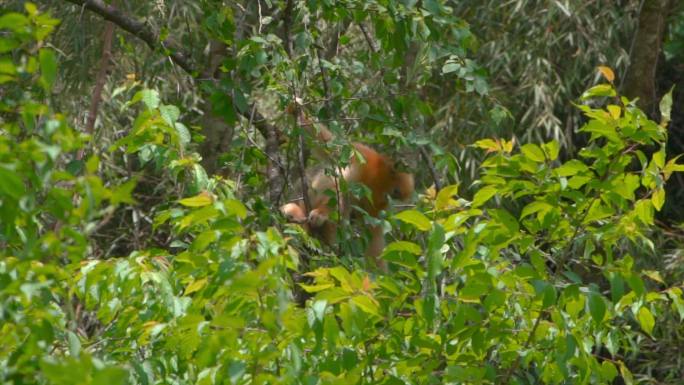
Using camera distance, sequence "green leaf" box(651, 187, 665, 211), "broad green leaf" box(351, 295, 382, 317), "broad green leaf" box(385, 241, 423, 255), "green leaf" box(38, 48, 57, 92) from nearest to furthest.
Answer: "green leaf" box(38, 48, 57, 92) → "broad green leaf" box(351, 295, 382, 317) → "broad green leaf" box(385, 241, 423, 255) → "green leaf" box(651, 187, 665, 211)

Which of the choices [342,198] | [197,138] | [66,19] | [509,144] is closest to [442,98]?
[66,19]

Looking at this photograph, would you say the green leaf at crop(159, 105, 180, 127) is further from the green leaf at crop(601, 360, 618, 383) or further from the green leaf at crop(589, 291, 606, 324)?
the green leaf at crop(601, 360, 618, 383)

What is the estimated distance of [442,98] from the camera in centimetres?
917

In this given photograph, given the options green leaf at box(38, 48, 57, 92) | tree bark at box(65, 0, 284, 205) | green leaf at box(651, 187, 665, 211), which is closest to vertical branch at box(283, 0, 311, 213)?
tree bark at box(65, 0, 284, 205)

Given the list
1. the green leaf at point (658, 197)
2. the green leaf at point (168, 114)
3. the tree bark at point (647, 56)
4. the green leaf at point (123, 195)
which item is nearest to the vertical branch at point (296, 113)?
the green leaf at point (168, 114)

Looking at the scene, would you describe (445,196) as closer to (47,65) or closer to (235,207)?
(235,207)

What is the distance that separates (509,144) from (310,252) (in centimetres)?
148

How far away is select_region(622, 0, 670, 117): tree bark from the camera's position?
21.8 feet

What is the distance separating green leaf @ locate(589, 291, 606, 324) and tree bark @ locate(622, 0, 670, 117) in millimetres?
4091

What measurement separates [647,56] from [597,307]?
4.31 m

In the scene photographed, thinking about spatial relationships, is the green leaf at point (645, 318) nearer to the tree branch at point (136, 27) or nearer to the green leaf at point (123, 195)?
the green leaf at point (123, 195)

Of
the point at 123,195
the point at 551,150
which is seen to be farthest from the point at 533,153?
the point at 123,195

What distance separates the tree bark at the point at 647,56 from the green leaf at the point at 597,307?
409 centimetres

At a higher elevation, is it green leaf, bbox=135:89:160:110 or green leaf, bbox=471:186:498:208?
green leaf, bbox=135:89:160:110
